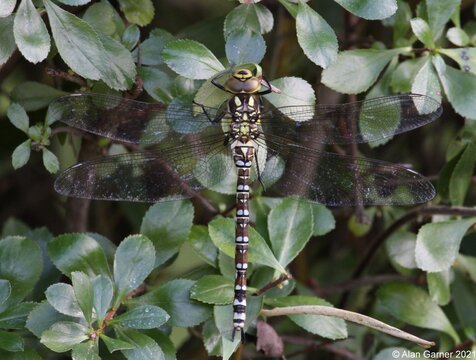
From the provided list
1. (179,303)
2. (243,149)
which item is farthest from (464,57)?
(179,303)

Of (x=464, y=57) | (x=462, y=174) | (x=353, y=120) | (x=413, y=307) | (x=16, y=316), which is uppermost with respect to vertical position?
(x=464, y=57)

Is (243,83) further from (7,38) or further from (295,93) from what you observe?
(7,38)

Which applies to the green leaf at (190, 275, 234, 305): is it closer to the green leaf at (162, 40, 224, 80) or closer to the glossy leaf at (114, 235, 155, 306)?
the glossy leaf at (114, 235, 155, 306)

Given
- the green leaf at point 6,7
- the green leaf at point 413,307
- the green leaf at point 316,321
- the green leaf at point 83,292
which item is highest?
the green leaf at point 6,7

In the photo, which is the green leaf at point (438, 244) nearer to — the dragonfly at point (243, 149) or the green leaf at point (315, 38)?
the dragonfly at point (243, 149)

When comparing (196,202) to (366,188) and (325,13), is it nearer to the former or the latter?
(366,188)

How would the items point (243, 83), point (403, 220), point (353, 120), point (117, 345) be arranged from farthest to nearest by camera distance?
1. point (403, 220)
2. point (353, 120)
3. point (243, 83)
4. point (117, 345)

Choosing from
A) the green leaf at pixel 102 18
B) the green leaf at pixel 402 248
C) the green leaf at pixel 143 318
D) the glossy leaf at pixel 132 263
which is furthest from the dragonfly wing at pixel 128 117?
the green leaf at pixel 402 248
